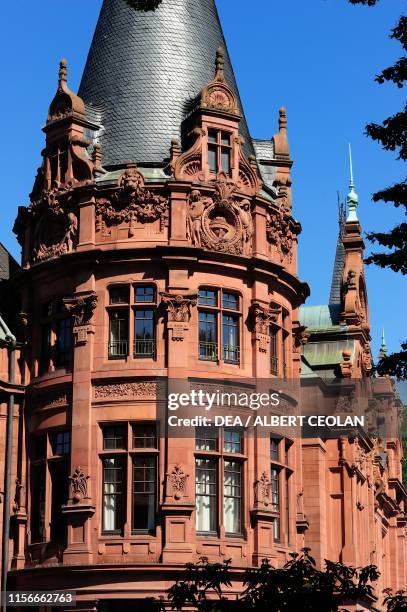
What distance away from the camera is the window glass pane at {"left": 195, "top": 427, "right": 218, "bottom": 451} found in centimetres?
4238

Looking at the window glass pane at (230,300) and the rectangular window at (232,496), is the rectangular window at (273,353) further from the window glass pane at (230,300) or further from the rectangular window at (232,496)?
the rectangular window at (232,496)

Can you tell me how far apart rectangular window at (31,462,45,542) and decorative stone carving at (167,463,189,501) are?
4.89 metres

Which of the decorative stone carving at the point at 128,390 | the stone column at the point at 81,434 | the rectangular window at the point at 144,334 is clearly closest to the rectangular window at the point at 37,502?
the stone column at the point at 81,434

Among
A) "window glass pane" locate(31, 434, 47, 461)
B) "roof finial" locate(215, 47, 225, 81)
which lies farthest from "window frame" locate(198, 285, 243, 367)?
"roof finial" locate(215, 47, 225, 81)

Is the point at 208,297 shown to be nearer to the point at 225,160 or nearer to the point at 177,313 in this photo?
the point at 177,313

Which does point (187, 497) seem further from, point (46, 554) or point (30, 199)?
point (30, 199)

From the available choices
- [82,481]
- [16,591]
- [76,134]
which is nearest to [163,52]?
[76,134]

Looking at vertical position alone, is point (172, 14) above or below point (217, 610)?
above

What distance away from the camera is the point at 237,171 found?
4503 centimetres

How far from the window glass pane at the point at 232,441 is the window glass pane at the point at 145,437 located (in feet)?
8.23

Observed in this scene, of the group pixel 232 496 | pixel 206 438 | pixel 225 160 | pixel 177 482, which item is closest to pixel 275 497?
pixel 232 496

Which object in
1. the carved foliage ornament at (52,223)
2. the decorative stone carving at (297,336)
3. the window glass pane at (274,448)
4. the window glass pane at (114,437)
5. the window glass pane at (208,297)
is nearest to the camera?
the window glass pane at (114,437)

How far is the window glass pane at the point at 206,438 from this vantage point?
4238 centimetres

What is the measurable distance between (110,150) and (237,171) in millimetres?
4627
